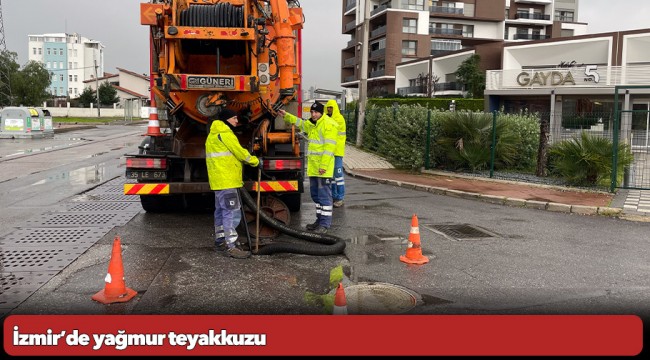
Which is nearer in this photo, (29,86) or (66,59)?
(29,86)

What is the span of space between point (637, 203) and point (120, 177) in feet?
38.0

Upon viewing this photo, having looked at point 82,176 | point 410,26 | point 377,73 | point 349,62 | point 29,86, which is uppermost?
point 410,26

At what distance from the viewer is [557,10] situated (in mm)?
80562

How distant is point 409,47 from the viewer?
223ft

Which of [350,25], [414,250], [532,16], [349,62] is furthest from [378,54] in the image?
[414,250]

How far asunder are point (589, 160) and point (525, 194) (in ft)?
6.27

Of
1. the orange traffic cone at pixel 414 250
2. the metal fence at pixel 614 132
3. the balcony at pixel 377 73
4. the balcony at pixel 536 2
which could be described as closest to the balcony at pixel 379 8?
the balcony at pixel 377 73

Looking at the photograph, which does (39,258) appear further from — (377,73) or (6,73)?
(377,73)

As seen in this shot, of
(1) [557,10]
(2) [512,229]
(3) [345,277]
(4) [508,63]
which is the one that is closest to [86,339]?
(3) [345,277]

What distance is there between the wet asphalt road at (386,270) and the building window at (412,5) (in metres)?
62.2

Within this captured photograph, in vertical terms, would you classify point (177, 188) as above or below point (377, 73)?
below

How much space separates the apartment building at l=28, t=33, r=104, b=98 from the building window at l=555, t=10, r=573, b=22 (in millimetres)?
89034

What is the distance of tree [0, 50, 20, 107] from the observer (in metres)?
52.1

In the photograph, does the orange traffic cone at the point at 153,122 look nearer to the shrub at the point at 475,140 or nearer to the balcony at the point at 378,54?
the shrub at the point at 475,140
